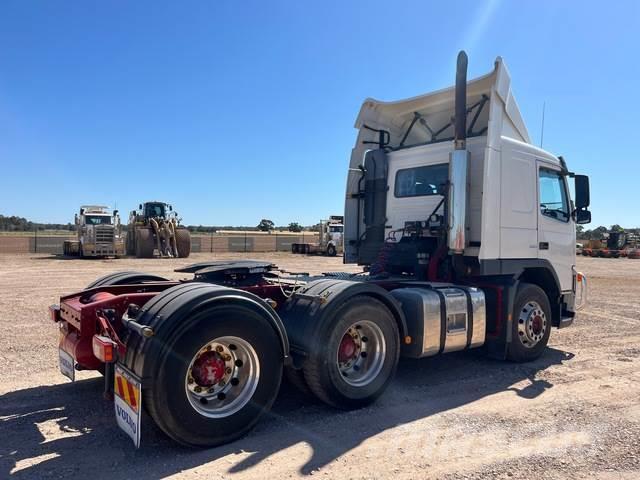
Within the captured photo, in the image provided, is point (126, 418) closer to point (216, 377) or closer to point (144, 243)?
point (216, 377)

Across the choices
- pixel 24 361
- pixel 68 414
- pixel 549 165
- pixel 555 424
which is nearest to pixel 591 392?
pixel 555 424

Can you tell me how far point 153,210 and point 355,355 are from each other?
27432 millimetres

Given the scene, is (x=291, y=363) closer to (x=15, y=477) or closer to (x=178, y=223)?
(x=15, y=477)

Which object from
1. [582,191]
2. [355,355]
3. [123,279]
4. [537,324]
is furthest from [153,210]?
[355,355]

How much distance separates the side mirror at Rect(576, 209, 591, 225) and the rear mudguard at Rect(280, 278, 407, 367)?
13.5 ft

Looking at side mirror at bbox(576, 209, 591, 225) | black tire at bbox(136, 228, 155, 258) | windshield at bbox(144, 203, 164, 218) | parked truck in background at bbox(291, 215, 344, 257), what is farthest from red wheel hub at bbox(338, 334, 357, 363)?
parked truck in background at bbox(291, 215, 344, 257)

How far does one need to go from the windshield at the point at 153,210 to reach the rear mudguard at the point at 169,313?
27.6m

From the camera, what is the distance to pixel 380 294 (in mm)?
4957

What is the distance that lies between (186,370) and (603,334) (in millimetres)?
7842

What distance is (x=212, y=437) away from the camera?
12.6ft

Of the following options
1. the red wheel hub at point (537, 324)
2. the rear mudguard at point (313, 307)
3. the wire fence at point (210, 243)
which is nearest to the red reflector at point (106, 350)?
the rear mudguard at point (313, 307)

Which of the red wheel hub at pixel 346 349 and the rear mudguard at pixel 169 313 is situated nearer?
the rear mudguard at pixel 169 313

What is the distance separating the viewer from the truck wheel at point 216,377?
3.61 meters

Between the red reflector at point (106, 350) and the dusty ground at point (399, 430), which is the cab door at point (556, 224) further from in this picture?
the red reflector at point (106, 350)
